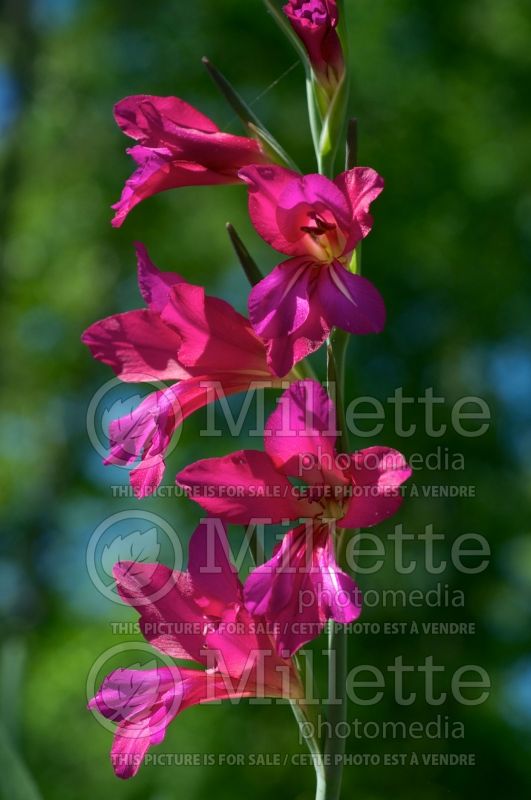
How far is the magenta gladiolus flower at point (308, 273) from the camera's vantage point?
3.19 feet

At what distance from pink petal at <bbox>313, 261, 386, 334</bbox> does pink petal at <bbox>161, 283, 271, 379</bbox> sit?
124mm

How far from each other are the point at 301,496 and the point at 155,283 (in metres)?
0.28

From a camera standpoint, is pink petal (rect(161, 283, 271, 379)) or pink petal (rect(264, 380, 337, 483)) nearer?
pink petal (rect(264, 380, 337, 483))

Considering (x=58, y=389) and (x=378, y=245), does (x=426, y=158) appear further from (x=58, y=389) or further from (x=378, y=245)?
(x=58, y=389)

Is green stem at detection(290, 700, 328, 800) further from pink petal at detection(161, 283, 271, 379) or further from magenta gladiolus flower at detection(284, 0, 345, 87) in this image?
magenta gladiolus flower at detection(284, 0, 345, 87)

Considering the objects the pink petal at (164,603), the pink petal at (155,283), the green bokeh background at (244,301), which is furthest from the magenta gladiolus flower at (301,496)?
the green bokeh background at (244,301)

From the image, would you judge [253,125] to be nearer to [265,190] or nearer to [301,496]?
[265,190]

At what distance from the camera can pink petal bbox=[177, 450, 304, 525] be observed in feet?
3.19

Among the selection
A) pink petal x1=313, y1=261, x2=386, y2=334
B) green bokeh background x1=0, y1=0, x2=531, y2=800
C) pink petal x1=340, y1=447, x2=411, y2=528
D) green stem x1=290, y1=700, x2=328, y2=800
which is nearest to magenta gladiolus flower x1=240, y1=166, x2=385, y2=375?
pink petal x1=313, y1=261, x2=386, y2=334

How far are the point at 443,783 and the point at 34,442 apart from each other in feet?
10.1

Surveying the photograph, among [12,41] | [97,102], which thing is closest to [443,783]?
[97,102]

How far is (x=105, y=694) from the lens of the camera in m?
1.03

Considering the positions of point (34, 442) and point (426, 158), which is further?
point (34, 442)

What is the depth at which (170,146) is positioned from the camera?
112cm
